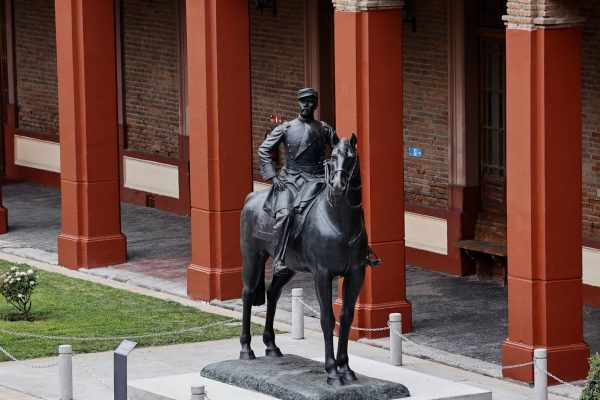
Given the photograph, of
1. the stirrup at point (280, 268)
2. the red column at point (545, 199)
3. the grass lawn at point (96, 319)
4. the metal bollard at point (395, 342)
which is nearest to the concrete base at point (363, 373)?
the stirrup at point (280, 268)

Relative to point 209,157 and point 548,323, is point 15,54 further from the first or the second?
point 548,323

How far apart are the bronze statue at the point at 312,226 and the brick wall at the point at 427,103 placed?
8255 millimetres

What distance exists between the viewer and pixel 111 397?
1962 centimetres

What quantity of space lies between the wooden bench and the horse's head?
843 cm

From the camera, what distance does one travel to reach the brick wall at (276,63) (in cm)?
2919

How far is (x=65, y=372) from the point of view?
19.2 meters

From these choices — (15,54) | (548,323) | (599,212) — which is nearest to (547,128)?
(548,323)

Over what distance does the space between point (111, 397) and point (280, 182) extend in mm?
3045

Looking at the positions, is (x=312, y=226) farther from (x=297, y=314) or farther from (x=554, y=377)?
(x=297, y=314)

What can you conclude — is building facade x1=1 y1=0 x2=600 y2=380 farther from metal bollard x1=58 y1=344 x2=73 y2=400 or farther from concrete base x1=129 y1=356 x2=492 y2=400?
metal bollard x1=58 y1=344 x2=73 y2=400

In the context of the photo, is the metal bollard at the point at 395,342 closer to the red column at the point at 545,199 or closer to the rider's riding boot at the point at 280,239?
the red column at the point at 545,199

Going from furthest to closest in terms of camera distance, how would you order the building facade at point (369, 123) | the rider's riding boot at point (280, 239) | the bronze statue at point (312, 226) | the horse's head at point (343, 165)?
the building facade at point (369, 123)
the rider's riding boot at point (280, 239)
the bronze statue at point (312, 226)
the horse's head at point (343, 165)

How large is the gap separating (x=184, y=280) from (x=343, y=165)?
30.9 feet

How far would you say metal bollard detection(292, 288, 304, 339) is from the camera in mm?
22219
